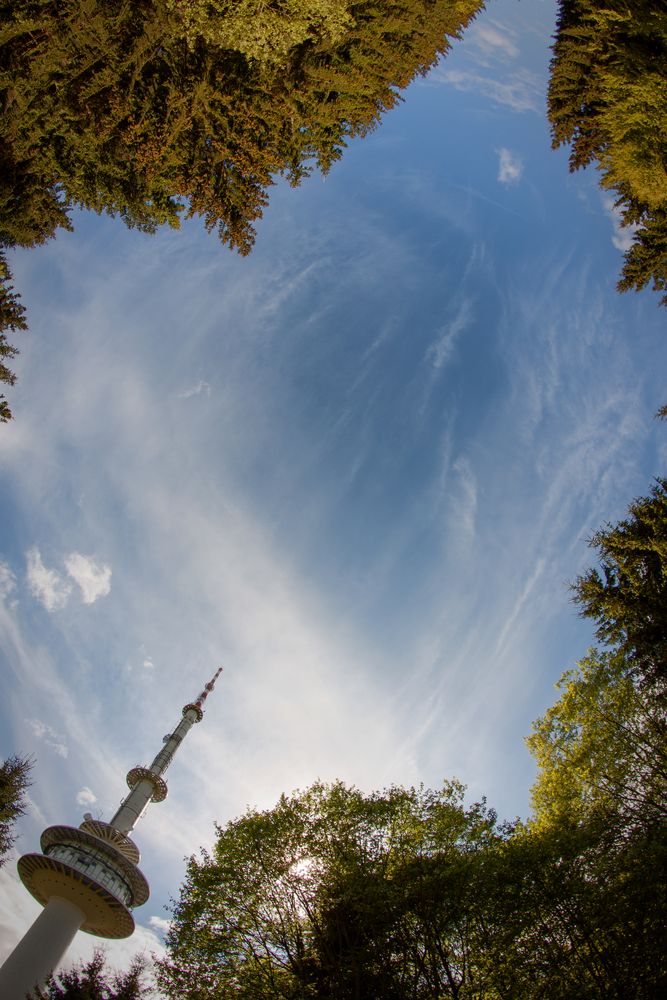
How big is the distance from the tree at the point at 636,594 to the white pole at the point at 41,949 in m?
32.7

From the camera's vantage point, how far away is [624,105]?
33.2ft

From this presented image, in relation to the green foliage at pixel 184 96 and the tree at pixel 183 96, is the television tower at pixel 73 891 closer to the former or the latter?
the tree at pixel 183 96

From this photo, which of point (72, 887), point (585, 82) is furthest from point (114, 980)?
point (585, 82)

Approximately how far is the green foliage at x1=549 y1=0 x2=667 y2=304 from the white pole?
133ft

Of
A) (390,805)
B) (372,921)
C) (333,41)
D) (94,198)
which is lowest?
(372,921)

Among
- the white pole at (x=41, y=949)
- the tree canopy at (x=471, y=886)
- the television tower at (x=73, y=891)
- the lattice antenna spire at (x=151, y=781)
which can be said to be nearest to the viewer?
the tree canopy at (x=471, y=886)

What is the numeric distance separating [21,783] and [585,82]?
32759 mm

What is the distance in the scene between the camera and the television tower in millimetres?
27203

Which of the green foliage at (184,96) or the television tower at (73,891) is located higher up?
the green foliage at (184,96)

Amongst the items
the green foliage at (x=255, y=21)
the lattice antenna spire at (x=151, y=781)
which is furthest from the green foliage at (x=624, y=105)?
the lattice antenna spire at (x=151, y=781)

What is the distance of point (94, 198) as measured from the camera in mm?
11789

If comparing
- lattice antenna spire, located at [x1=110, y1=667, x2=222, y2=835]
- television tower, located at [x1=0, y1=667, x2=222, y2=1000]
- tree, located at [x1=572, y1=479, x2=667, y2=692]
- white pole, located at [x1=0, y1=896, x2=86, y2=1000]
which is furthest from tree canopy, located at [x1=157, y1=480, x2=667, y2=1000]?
lattice antenna spire, located at [x1=110, y1=667, x2=222, y2=835]

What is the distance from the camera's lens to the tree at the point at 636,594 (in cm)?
1160

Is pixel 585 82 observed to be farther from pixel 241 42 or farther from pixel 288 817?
pixel 288 817
